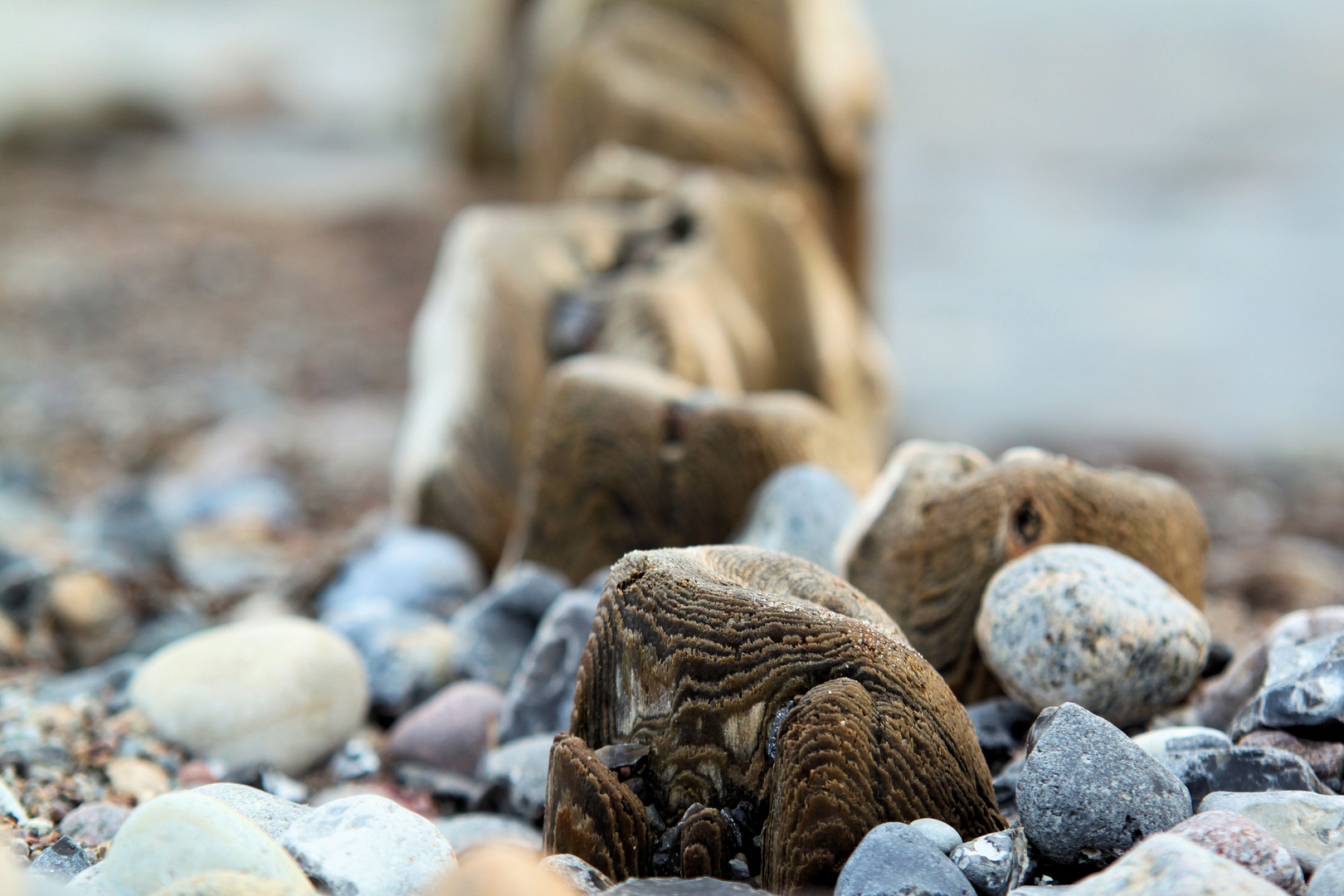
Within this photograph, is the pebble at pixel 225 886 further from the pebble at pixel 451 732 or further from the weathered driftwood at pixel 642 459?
the weathered driftwood at pixel 642 459

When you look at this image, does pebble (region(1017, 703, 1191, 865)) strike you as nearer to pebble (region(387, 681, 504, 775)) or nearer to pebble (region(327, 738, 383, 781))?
pebble (region(387, 681, 504, 775))

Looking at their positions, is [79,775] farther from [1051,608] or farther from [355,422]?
[355,422]

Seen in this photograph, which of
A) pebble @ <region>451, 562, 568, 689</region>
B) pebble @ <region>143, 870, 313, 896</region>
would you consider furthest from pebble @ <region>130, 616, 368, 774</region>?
pebble @ <region>143, 870, 313, 896</region>

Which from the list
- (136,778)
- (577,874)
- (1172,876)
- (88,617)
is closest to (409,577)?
(88,617)

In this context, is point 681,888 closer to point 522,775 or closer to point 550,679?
point 522,775

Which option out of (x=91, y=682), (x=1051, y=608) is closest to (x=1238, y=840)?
(x=1051, y=608)

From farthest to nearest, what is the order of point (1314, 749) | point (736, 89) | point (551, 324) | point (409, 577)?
point (736, 89) < point (551, 324) < point (409, 577) < point (1314, 749)

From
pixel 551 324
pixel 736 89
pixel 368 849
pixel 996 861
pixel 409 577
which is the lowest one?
pixel 409 577
